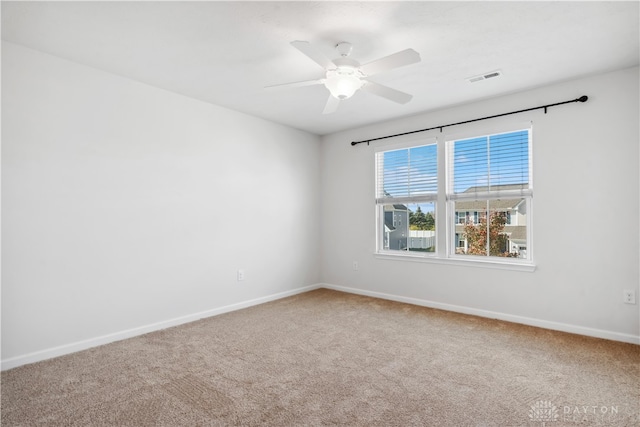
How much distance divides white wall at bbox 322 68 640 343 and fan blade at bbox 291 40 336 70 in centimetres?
230

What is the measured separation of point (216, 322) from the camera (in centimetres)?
355

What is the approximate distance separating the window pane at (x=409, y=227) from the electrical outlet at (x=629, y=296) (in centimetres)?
177

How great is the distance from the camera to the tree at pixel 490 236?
3.70 m

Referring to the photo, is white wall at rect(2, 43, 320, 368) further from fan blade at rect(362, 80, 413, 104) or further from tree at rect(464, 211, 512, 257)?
tree at rect(464, 211, 512, 257)

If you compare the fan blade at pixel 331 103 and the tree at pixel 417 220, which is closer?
the fan blade at pixel 331 103

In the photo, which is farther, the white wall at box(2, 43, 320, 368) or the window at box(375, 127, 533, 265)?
the window at box(375, 127, 533, 265)

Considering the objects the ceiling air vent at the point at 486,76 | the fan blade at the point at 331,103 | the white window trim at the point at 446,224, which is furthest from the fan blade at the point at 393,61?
the white window trim at the point at 446,224

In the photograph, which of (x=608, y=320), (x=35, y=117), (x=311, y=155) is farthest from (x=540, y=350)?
(x=35, y=117)

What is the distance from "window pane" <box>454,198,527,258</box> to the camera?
358 cm

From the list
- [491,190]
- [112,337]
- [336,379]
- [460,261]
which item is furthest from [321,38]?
[112,337]

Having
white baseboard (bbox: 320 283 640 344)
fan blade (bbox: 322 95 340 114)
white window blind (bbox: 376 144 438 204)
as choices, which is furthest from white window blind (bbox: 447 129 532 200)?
fan blade (bbox: 322 95 340 114)

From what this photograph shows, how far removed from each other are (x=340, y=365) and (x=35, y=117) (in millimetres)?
3013

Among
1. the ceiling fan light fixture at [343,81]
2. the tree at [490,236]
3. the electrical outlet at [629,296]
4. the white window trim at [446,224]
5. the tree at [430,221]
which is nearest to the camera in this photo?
the ceiling fan light fixture at [343,81]

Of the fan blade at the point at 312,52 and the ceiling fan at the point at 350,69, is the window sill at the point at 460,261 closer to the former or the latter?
the ceiling fan at the point at 350,69
